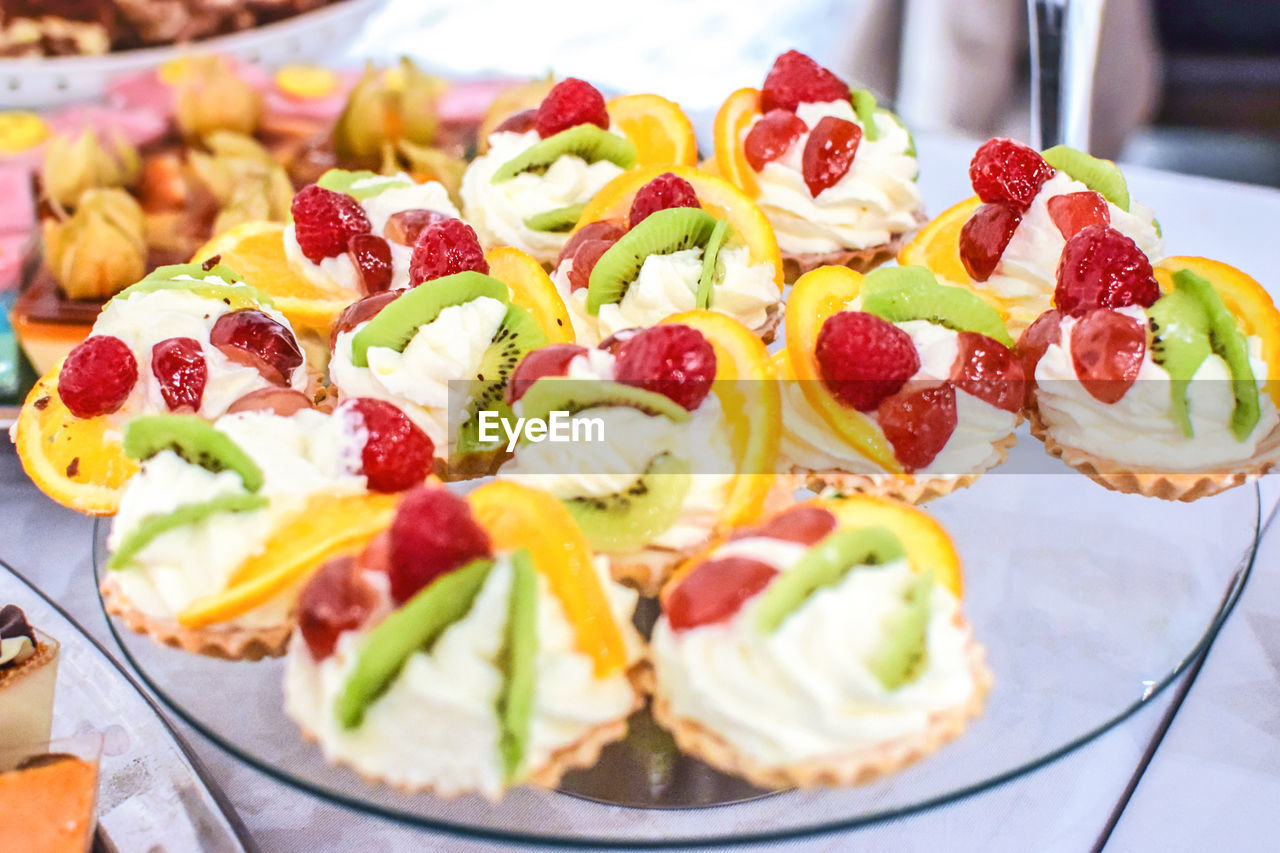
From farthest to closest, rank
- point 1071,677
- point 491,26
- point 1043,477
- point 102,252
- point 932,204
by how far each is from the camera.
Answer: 1. point 491,26
2. point 932,204
3. point 102,252
4. point 1043,477
5. point 1071,677

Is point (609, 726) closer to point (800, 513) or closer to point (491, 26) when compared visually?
point (800, 513)

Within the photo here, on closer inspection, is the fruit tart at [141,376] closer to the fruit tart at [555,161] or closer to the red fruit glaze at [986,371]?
the fruit tart at [555,161]

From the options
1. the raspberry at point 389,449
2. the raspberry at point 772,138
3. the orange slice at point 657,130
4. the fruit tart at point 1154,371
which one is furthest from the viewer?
the orange slice at point 657,130

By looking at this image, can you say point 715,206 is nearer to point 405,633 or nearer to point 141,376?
point 141,376

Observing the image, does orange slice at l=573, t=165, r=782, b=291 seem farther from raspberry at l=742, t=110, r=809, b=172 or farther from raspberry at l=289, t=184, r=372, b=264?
raspberry at l=289, t=184, r=372, b=264

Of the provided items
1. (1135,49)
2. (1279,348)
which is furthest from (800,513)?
(1135,49)

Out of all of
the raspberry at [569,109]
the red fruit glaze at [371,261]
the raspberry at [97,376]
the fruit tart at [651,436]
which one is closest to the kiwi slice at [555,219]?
the raspberry at [569,109]

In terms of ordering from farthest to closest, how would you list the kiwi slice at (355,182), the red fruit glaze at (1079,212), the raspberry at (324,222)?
the kiwi slice at (355,182)
the raspberry at (324,222)
the red fruit glaze at (1079,212)
